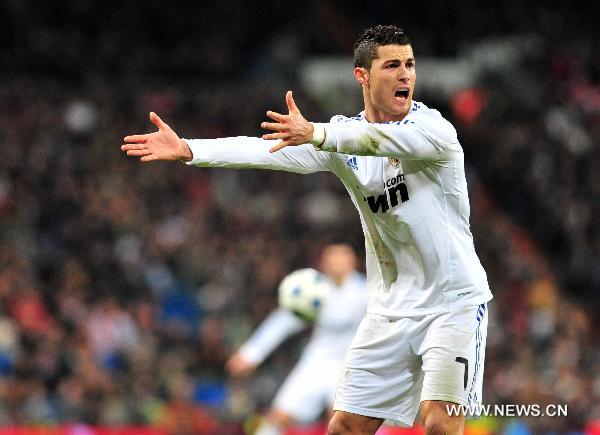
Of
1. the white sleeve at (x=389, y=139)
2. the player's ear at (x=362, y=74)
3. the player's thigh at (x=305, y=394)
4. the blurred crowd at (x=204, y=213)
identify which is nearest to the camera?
the white sleeve at (x=389, y=139)

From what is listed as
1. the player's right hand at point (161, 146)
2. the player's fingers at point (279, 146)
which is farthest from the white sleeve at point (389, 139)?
the player's right hand at point (161, 146)

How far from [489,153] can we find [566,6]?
12.8ft

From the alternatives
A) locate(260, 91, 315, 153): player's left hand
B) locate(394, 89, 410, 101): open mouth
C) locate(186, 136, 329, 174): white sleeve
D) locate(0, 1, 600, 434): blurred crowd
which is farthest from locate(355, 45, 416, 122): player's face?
locate(0, 1, 600, 434): blurred crowd

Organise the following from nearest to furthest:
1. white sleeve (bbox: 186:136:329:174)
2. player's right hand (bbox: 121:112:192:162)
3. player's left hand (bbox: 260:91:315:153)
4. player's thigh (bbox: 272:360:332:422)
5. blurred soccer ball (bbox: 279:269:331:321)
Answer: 1. player's left hand (bbox: 260:91:315:153)
2. player's right hand (bbox: 121:112:192:162)
3. white sleeve (bbox: 186:136:329:174)
4. blurred soccer ball (bbox: 279:269:331:321)
5. player's thigh (bbox: 272:360:332:422)

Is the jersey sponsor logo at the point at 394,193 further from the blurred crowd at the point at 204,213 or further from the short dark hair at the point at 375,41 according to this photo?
the blurred crowd at the point at 204,213

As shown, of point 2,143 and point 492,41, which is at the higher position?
point 492,41

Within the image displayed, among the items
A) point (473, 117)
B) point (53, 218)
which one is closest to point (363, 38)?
point (53, 218)

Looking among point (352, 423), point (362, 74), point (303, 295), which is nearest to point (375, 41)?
point (362, 74)

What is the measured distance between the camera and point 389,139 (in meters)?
5.36

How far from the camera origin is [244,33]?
18.8 meters

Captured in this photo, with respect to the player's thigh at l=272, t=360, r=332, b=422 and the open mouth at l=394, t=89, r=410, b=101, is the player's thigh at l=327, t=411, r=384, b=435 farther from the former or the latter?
the player's thigh at l=272, t=360, r=332, b=422

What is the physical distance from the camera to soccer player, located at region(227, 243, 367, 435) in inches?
395

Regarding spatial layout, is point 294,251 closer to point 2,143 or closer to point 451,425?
point 2,143

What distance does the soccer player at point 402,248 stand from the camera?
→ 18.5ft
